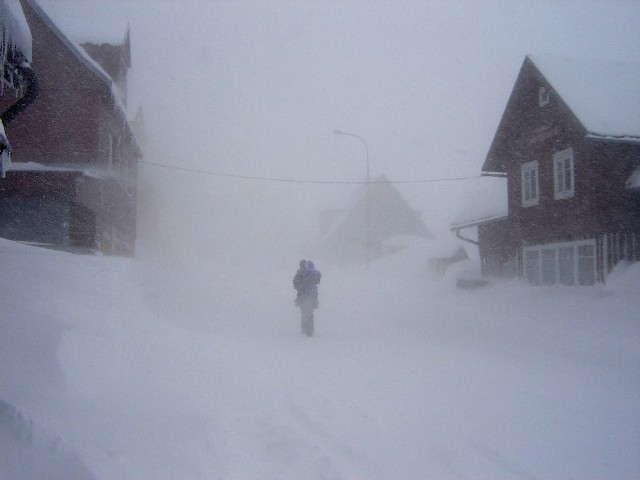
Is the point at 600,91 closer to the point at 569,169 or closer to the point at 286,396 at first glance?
the point at 569,169

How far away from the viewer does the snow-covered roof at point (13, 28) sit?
7.02 meters

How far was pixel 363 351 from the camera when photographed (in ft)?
31.1

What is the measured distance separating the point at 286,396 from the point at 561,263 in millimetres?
12243

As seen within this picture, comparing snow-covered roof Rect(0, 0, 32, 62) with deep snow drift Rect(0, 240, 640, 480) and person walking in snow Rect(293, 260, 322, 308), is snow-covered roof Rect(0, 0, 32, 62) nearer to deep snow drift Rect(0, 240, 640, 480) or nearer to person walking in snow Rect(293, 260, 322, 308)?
deep snow drift Rect(0, 240, 640, 480)

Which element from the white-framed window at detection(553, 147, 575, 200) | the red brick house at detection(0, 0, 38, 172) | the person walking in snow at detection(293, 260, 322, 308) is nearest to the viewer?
the red brick house at detection(0, 0, 38, 172)

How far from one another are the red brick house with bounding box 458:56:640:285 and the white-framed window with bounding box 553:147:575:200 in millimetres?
30

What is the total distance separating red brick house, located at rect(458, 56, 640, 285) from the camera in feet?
43.4

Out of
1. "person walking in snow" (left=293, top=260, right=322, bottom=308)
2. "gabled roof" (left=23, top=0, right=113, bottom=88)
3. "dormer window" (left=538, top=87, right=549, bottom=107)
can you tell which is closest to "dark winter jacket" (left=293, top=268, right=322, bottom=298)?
"person walking in snow" (left=293, top=260, right=322, bottom=308)

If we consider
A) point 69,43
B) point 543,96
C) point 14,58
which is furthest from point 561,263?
point 69,43

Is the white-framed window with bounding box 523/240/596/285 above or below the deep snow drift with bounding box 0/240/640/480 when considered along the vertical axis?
Answer: above

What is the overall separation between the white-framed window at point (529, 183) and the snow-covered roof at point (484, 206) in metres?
1.53

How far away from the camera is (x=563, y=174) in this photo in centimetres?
1509

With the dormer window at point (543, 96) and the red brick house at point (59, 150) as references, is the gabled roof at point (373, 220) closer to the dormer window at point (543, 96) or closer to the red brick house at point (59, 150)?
the dormer window at point (543, 96)

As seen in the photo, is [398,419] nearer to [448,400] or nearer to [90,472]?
[448,400]
